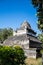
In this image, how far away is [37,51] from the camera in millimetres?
36312

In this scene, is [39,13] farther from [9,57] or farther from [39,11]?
[9,57]

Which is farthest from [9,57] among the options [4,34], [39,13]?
[4,34]

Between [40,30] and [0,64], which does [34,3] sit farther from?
[0,64]

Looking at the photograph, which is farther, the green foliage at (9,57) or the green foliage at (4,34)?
the green foliage at (4,34)

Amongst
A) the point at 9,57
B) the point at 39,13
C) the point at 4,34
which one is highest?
the point at 39,13

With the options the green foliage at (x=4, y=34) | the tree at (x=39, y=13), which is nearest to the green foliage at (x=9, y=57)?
the tree at (x=39, y=13)

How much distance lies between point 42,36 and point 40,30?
Answer: 4.02 ft

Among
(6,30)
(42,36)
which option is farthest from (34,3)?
(6,30)

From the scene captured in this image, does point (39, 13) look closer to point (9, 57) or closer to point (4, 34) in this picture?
point (9, 57)

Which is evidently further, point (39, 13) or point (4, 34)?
point (4, 34)

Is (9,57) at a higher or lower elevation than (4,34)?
lower

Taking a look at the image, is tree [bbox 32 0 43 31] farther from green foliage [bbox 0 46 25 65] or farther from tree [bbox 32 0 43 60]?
green foliage [bbox 0 46 25 65]

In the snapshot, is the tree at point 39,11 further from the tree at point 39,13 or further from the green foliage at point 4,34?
the green foliage at point 4,34

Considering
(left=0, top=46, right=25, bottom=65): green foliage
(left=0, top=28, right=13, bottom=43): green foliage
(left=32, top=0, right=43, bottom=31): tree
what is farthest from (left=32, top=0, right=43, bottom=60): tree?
(left=0, top=28, right=13, bottom=43): green foliage
